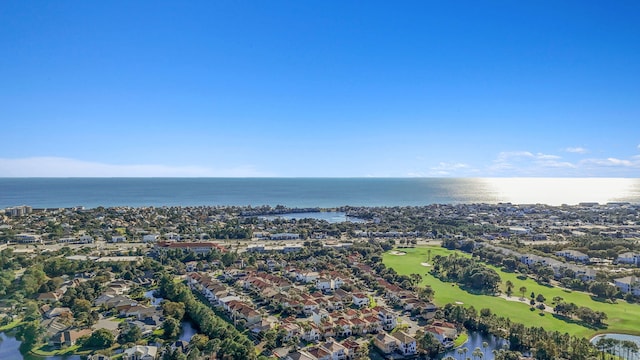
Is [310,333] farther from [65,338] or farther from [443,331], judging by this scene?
[65,338]

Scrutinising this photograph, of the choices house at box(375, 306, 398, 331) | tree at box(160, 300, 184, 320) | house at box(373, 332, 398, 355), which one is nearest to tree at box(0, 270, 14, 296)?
tree at box(160, 300, 184, 320)

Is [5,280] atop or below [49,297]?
atop

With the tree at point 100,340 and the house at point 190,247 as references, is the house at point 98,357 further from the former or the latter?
the house at point 190,247

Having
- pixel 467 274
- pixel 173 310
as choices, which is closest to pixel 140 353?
pixel 173 310

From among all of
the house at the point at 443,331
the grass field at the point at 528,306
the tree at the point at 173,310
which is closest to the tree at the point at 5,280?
the tree at the point at 173,310

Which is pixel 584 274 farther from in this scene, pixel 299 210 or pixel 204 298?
pixel 299 210

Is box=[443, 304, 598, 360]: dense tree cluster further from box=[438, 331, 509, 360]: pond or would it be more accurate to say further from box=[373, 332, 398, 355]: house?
box=[373, 332, 398, 355]: house
